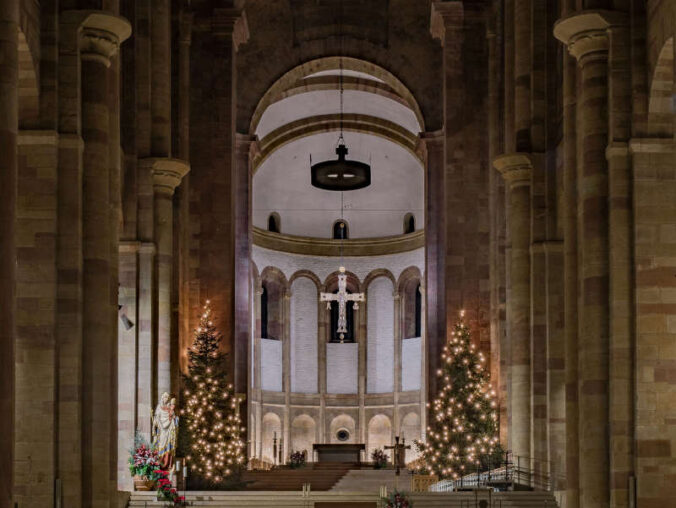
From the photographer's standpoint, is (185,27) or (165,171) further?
(185,27)

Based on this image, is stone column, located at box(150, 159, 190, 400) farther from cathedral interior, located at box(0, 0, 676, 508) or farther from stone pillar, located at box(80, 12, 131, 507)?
stone pillar, located at box(80, 12, 131, 507)

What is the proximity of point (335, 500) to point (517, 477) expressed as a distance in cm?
489

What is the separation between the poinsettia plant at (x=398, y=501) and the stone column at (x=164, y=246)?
718 cm

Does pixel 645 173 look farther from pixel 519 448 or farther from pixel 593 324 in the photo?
pixel 519 448

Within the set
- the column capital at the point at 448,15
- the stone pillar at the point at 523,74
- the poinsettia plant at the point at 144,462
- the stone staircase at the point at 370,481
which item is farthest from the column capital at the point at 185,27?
the stone staircase at the point at 370,481

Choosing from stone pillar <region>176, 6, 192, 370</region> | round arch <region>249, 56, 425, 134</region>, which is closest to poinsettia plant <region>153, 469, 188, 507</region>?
stone pillar <region>176, 6, 192, 370</region>

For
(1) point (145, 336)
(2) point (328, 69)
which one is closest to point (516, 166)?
(1) point (145, 336)

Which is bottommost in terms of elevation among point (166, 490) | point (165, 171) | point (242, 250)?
point (166, 490)

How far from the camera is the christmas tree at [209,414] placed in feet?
120

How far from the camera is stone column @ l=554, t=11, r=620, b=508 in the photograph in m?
23.3

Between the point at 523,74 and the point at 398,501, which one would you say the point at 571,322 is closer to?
the point at 398,501

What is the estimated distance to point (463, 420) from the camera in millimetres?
37125

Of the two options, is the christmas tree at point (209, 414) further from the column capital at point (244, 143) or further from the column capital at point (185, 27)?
the column capital at point (244, 143)

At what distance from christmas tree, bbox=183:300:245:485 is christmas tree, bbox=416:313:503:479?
5.80m
